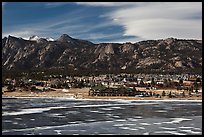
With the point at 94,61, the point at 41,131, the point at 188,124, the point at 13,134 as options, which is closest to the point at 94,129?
the point at 41,131

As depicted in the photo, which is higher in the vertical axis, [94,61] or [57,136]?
[94,61]

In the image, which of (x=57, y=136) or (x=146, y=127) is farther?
(x=146, y=127)

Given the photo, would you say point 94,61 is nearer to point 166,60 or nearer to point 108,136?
point 166,60

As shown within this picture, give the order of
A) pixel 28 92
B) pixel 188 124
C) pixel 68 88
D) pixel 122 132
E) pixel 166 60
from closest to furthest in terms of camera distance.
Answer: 1. pixel 122 132
2. pixel 188 124
3. pixel 28 92
4. pixel 68 88
5. pixel 166 60

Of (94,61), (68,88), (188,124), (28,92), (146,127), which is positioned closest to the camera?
(146,127)

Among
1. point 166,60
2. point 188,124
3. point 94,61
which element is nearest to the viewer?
point 188,124

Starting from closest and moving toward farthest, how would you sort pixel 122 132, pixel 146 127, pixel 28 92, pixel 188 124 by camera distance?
1. pixel 122 132
2. pixel 146 127
3. pixel 188 124
4. pixel 28 92

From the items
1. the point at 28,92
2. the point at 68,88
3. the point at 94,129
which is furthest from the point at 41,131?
the point at 68,88

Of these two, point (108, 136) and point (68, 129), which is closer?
point (108, 136)

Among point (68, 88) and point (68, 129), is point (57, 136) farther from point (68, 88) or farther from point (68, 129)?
point (68, 88)
